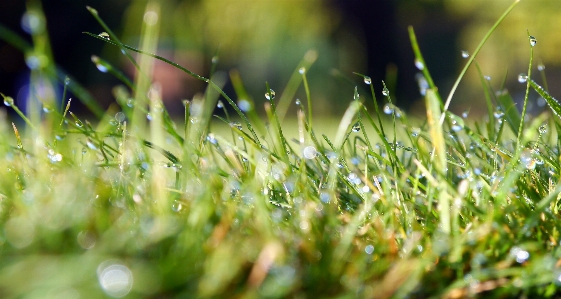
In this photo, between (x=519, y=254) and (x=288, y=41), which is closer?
(x=519, y=254)

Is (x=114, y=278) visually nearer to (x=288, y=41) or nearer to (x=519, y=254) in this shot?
(x=519, y=254)

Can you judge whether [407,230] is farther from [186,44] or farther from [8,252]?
[186,44]

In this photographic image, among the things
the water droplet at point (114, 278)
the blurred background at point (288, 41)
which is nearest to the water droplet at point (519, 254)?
the water droplet at point (114, 278)

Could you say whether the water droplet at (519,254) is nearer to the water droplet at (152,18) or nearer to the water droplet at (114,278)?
the water droplet at (114,278)

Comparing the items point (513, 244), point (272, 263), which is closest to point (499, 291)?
point (513, 244)

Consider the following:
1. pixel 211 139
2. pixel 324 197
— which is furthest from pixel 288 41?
pixel 324 197

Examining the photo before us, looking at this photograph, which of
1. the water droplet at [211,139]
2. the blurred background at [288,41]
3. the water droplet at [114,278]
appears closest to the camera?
the water droplet at [114,278]
